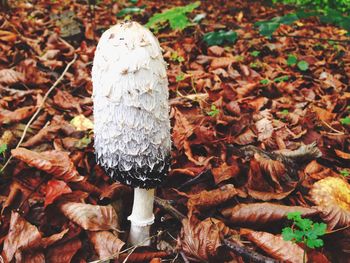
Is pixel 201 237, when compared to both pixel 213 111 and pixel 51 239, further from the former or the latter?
pixel 213 111

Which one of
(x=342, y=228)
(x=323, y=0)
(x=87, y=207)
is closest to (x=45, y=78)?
(x=87, y=207)

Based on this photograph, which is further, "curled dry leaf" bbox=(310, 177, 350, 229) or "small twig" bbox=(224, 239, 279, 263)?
"curled dry leaf" bbox=(310, 177, 350, 229)

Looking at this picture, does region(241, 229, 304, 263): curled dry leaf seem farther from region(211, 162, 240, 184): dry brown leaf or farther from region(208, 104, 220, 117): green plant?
region(208, 104, 220, 117): green plant

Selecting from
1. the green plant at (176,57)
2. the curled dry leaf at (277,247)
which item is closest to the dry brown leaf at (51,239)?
the curled dry leaf at (277,247)

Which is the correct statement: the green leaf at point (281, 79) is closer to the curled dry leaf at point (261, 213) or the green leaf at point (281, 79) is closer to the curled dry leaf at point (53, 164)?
the curled dry leaf at point (261, 213)

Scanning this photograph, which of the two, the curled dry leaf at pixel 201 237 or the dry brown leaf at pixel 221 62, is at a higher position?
the dry brown leaf at pixel 221 62

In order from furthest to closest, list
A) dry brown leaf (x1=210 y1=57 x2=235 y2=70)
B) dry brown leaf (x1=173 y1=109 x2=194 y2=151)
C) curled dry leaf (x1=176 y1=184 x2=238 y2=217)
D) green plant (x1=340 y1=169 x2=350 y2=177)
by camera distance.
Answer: dry brown leaf (x1=210 y1=57 x2=235 y2=70) → dry brown leaf (x1=173 y1=109 x2=194 y2=151) → green plant (x1=340 y1=169 x2=350 y2=177) → curled dry leaf (x1=176 y1=184 x2=238 y2=217)

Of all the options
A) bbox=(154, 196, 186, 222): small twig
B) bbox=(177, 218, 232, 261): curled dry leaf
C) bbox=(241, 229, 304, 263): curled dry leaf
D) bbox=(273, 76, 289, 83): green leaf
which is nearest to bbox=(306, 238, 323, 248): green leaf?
bbox=(241, 229, 304, 263): curled dry leaf

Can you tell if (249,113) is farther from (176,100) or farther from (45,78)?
(45,78)
